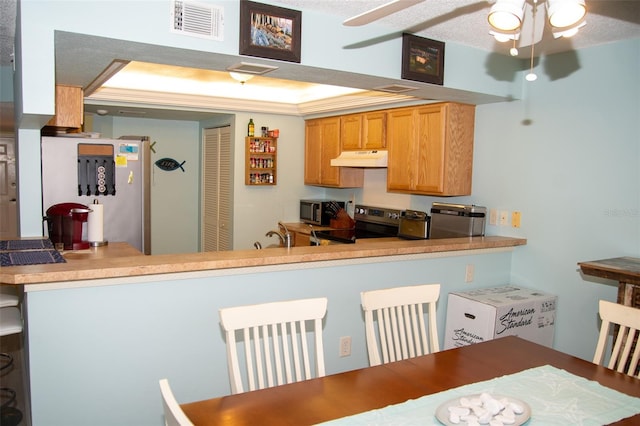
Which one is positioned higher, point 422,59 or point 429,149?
point 422,59

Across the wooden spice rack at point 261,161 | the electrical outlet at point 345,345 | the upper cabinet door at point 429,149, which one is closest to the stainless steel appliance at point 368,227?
the upper cabinet door at point 429,149

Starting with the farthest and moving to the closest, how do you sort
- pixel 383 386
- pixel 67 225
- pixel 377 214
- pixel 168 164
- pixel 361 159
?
pixel 168 164, pixel 377 214, pixel 361 159, pixel 67 225, pixel 383 386

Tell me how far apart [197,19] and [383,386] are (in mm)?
1793

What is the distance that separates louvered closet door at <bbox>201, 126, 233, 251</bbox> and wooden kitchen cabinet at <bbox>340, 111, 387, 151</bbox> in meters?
1.29

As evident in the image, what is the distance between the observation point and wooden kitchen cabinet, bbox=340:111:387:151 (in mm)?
4641

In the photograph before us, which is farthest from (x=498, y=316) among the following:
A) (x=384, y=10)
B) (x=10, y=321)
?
(x=10, y=321)

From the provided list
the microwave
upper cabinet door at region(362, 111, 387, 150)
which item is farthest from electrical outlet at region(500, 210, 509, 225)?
the microwave

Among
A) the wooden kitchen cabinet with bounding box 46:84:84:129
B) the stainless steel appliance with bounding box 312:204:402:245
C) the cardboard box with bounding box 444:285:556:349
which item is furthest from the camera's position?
the stainless steel appliance with bounding box 312:204:402:245

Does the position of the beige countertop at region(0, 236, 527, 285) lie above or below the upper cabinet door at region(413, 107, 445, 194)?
below

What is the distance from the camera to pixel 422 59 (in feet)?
9.95

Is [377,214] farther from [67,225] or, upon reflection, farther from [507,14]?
[507,14]

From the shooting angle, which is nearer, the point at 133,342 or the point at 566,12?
the point at 566,12

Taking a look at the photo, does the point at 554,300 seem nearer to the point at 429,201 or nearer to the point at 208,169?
the point at 429,201

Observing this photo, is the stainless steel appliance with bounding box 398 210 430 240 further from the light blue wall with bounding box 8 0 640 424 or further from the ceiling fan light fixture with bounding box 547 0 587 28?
the ceiling fan light fixture with bounding box 547 0 587 28
